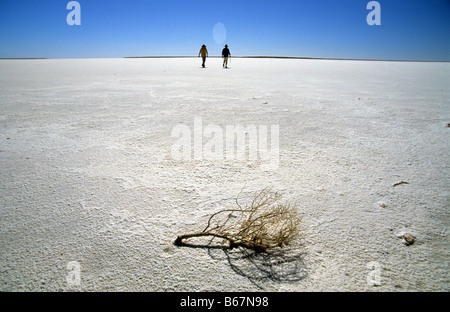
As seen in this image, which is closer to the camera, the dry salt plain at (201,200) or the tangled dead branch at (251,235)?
the dry salt plain at (201,200)

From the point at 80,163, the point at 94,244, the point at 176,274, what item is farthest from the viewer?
the point at 80,163

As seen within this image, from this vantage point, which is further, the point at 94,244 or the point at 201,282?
the point at 94,244

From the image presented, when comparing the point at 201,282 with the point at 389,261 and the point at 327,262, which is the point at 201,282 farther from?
the point at 389,261

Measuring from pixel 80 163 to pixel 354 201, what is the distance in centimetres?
234

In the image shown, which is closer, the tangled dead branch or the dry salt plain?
the dry salt plain

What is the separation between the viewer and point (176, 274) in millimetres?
1137

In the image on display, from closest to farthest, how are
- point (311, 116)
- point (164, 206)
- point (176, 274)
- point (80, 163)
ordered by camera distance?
1. point (176, 274)
2. point (164, 206)
3. point (80, 163)
4. point (311, 116)

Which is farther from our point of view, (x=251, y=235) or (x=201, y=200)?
(x=201, y=200)

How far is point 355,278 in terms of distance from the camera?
1115 mm

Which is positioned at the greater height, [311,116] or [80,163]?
[311,116]
